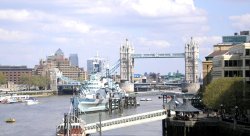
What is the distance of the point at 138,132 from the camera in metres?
81.4

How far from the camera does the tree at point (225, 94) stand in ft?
249

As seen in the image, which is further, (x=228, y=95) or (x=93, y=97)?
(x=93, y=97)

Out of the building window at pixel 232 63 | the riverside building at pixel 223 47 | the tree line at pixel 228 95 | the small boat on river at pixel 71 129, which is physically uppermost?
the riverside building at pixel 223 47

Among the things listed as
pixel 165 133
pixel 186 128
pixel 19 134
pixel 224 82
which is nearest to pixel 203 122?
pixel 186 128

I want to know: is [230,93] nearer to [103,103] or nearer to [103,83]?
[103,103]

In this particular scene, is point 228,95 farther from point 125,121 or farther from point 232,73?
point 232,73

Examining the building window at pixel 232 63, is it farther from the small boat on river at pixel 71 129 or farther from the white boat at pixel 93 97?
the small boat on river at pixel 71 129

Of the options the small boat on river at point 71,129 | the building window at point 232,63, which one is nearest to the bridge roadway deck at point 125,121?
the small boat on river at point 71,129

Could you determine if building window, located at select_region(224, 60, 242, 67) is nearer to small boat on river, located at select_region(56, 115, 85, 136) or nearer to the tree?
the tree

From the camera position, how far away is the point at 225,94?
253ft

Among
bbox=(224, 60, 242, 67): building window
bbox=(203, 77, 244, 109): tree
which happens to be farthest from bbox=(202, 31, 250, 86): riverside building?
bbox=(203, 77, 244, 109): tree

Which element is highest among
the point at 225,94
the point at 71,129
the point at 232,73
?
the point at 232,73

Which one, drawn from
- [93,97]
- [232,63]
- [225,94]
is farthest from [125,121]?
[93,97]

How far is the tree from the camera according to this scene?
75875 mm
